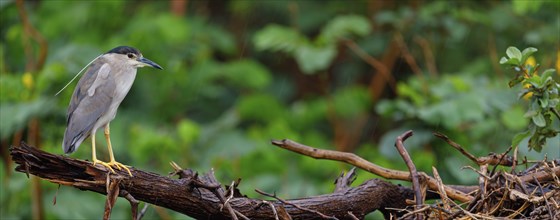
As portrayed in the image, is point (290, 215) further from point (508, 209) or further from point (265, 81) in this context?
point (265, 81)

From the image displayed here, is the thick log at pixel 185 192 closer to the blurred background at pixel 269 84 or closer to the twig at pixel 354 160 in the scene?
the twig at pixel 354 160

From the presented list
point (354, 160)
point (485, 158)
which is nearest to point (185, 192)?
point (354, 160)

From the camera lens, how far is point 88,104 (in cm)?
400

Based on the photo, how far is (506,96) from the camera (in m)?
6.43

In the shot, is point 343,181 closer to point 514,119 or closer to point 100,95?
point 100,95

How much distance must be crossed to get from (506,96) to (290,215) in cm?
322

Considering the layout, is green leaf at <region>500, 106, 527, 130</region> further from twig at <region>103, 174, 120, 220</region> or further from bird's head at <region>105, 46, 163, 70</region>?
twig at <region>103, 174, 120, 220</region>

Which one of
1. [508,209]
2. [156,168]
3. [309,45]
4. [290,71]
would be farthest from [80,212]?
[508,209]

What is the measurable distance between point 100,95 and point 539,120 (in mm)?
1630

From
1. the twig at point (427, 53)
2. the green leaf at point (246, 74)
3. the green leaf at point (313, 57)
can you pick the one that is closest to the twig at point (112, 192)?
the green leaf at point (313, 57)

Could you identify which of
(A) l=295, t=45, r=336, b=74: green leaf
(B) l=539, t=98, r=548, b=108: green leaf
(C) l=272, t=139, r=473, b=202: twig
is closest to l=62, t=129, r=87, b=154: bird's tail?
(C) l=272, t=139, r=473, b=202: twig

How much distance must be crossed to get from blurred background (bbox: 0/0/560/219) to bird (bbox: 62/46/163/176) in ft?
7.51

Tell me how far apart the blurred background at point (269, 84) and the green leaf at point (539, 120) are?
1.97 metres

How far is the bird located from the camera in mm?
3943
